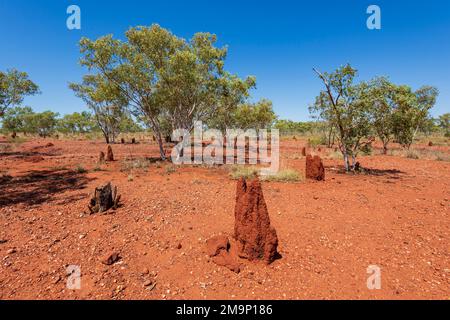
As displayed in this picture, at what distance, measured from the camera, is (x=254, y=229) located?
4922mm

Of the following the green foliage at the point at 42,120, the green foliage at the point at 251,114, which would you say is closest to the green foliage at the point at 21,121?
the green foliage at the point at 42,120

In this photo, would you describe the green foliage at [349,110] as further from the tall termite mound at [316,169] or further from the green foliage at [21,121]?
the green foliage at [21,121]

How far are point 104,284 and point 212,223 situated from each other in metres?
3.11

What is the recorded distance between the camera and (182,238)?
19.1 feet

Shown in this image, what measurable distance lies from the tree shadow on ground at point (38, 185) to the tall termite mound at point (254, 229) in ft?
24.4

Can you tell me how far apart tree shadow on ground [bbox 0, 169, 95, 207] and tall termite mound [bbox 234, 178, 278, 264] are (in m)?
7.43

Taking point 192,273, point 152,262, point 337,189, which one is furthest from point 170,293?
point 337,189

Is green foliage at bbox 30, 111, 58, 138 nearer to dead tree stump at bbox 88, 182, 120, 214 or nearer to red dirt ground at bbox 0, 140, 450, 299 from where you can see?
red dirt ground at bbox 0, 140, 450, 299

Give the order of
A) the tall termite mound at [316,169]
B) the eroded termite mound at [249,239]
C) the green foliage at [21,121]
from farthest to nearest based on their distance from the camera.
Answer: the green foliage at [21,121] → the tall termite mound at [316,169] → the eroded termite mound at [249,239]

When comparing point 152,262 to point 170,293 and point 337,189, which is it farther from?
point 337,189

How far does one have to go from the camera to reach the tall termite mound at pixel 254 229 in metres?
4.83

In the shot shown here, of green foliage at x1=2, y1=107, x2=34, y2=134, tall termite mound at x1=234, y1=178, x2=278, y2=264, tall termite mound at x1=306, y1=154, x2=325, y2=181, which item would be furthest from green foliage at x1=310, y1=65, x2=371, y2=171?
green foliage at x1=2, y1=107, x2=34, y2=134

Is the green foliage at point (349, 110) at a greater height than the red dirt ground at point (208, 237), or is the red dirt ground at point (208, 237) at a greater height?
the green foliage at point (349, 110)

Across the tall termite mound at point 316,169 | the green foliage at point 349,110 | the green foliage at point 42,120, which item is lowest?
the tall termite mound at point 316,169
